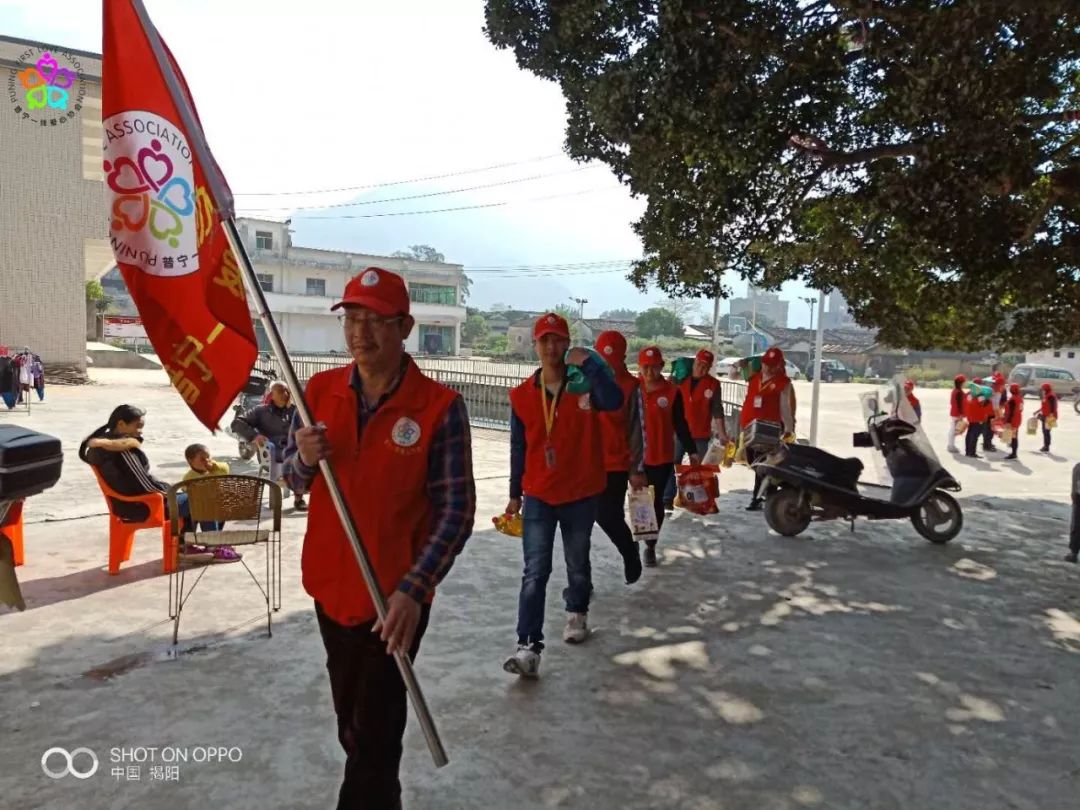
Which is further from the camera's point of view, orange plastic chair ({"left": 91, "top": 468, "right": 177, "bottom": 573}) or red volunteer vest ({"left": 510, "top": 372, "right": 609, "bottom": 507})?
orange plastic chair ({"left": 91, "top": 468, "right": 177, "bottom": 573})

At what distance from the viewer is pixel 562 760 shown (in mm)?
3295

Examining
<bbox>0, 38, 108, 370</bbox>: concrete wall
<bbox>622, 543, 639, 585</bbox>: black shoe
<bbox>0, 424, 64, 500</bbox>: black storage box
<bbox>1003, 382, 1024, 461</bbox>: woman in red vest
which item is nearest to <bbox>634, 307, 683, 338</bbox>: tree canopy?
<bbox>0, 38, 108, 370</bbox>: concrete wall

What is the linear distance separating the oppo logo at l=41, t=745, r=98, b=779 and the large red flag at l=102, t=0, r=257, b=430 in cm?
164

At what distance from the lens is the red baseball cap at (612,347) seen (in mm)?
5680

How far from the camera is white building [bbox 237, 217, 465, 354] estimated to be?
56.4 m

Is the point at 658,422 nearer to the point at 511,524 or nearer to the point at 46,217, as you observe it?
the point at 511,524

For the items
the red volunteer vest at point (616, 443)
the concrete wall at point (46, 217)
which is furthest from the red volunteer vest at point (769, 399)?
the concrete wall at point (46, 217)

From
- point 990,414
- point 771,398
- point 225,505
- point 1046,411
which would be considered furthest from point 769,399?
point 1046,411

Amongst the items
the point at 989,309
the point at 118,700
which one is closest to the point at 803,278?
the point at 989,309

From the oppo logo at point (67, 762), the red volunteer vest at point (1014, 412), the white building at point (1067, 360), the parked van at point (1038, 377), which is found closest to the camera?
the oppo logo at point (67, 762)

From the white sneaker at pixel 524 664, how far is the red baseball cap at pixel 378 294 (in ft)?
7.39

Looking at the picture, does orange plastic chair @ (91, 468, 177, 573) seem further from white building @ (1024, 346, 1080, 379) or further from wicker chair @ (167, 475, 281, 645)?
white building @ (1024, 346, 1080, 379)

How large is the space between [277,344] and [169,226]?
1.92ft

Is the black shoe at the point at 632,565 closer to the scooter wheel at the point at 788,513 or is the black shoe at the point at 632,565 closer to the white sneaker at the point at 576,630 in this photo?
the white sneaker at the point at 576,630
